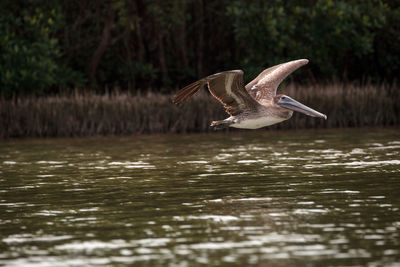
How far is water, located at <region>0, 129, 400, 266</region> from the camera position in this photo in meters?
6.71

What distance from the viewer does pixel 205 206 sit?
9.18 metres

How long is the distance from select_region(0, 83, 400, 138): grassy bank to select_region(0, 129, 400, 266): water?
488 cm

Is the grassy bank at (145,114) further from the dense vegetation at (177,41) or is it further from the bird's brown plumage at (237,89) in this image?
the bird's brown plumage at (237,89)

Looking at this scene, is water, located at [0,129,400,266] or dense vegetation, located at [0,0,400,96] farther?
dense vegetation, located at [0,0,400,96]

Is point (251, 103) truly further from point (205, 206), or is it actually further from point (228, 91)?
point (205, 206)

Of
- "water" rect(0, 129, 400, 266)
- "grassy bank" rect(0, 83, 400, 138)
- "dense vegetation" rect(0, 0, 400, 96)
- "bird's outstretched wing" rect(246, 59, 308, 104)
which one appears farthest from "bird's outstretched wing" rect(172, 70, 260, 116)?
"dense vegetation" rect(0, 0, 400, 96)

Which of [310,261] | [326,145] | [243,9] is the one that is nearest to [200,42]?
[243,9]

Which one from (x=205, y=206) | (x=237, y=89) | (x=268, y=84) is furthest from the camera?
(x=268, y=84)

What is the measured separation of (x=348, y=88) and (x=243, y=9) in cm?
440

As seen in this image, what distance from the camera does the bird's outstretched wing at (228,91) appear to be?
10445mm

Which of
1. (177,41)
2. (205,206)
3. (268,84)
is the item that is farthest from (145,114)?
(205,206)

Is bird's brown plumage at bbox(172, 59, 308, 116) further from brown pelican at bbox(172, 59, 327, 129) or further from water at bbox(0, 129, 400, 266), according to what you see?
water at bbox(0, 129, 400, 266)

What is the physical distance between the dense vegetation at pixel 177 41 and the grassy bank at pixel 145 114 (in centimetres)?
135

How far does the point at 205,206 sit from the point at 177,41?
793 inches
